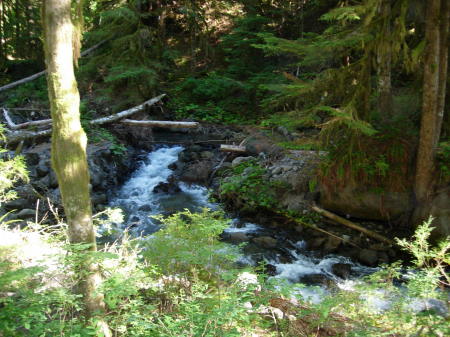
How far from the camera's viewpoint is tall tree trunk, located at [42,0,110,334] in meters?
3.23

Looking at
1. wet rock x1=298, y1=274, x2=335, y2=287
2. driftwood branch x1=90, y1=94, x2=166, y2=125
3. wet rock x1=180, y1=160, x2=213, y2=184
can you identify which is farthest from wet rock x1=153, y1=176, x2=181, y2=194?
wet rock x1=298, y1=274, x2=335, y2=287

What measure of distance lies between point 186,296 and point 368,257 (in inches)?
175

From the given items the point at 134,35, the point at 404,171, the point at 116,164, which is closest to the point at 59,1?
the point at 404,171

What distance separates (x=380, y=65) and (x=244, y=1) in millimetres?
9007

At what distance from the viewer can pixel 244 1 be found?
14555 millimetres

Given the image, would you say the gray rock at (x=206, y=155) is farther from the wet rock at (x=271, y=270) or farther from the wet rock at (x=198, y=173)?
the wet rock at (x=271, y=270)

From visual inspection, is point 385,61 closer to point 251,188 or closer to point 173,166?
point 251,188

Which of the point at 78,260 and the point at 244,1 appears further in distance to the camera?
the point at 244,1

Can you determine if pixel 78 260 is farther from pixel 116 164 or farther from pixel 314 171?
pixel 116 164

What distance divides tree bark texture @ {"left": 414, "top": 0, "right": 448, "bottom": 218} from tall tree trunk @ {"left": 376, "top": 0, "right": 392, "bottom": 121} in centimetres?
71

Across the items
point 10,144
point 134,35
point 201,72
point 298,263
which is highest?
point 134,35

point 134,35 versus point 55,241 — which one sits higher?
point 134,35

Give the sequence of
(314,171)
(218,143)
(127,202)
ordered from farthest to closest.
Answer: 1. (218,143)
2. (127,202)
3. (314,171)

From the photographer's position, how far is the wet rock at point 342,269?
683 cm
